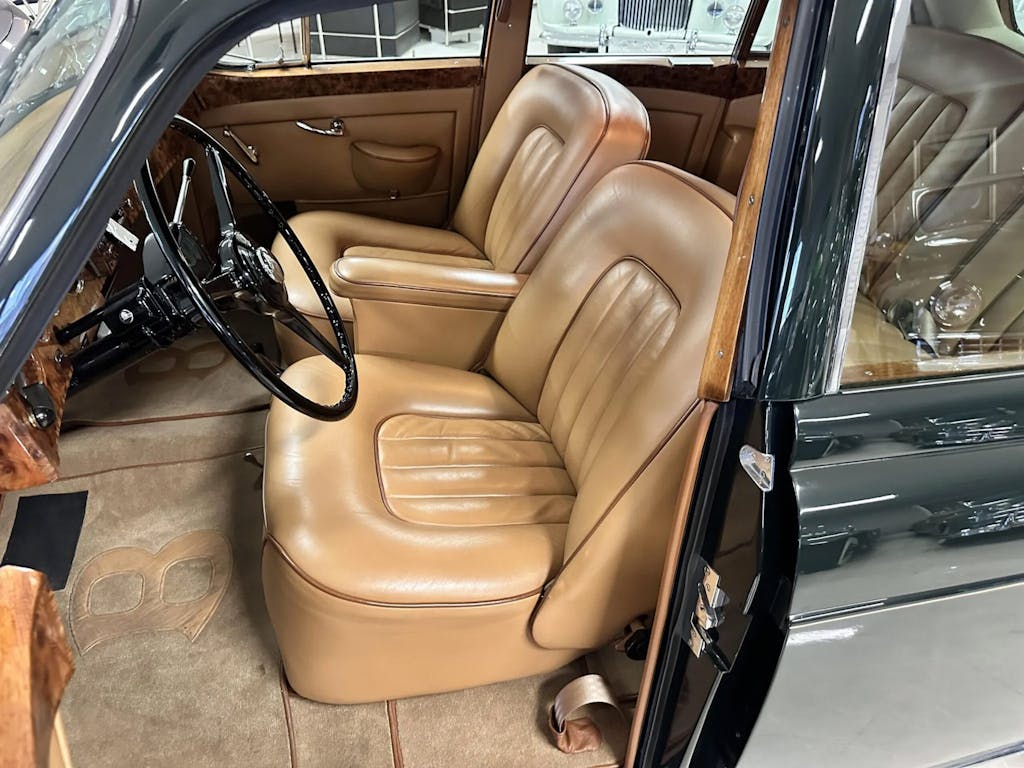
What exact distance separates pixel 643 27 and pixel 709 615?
86.9 inches

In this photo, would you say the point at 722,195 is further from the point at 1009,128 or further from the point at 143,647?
the point at 143,647

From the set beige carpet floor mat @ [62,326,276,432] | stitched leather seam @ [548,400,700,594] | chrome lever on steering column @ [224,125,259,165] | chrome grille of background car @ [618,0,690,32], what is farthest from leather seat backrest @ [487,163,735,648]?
chrome grille of background car @ [618,0,690,32]

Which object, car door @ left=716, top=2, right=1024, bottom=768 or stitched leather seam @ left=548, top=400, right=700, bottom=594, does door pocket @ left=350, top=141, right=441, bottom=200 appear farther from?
car door @ left=716, top=2, right=1024, bottom=768

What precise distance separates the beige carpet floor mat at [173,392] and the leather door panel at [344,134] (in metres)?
0.53

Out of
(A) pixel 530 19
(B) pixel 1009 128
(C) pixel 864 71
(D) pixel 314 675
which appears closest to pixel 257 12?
(C) pixel 864 71

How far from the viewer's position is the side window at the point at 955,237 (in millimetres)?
802

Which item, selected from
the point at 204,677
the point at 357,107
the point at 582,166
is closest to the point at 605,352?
the point at 582,166

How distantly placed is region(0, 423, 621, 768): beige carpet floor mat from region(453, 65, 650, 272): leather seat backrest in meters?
0.92

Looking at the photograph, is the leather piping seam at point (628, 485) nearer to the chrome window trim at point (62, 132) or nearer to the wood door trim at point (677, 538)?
the wood door trim at point (677, 538)

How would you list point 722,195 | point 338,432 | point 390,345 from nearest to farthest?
1. point 722,195
2. point 338,432
3. point 390,345

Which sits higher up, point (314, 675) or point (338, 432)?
point (338, 432)

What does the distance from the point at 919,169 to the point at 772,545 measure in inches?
17.8

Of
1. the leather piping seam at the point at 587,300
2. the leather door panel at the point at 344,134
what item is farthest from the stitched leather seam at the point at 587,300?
the leather door panel at the point at 344,134

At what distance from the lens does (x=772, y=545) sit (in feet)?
2.66
